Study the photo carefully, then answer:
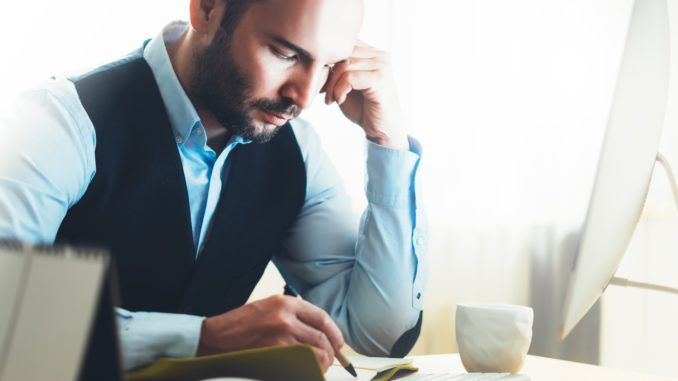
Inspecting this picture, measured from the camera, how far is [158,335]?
659 millimetres

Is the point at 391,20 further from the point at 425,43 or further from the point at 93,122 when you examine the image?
the point at 93,122

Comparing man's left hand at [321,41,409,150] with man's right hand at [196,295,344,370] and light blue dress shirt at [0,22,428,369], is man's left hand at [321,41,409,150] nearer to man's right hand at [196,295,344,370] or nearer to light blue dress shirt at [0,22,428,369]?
light blue dress shirt at [0,22,428,369]

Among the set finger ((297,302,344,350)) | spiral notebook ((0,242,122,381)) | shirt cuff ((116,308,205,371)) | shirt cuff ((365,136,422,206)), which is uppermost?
spiral notebook ((0,242,122,381))

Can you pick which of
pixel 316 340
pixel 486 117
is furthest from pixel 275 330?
pixel 486 117

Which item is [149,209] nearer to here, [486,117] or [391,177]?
[391,177]

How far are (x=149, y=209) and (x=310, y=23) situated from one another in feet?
1.41

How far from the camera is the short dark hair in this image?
1091mm

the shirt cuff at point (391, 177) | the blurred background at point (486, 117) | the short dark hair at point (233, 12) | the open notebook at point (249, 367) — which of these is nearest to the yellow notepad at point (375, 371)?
the open notebook at point (249, 367)

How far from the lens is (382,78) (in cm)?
118

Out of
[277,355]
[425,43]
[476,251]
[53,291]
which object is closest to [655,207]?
[476,251]

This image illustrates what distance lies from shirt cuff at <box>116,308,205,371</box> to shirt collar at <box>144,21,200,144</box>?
433mm

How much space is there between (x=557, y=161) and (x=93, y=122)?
1785 millimetres

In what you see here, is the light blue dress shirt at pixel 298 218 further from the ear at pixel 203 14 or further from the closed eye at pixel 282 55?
the closed eye at pixel 282 55

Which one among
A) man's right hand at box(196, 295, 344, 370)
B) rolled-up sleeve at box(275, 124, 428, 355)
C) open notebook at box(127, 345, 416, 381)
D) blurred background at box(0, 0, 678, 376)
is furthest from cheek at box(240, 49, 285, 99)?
blurred background at box(0, 0, 678, 376)
